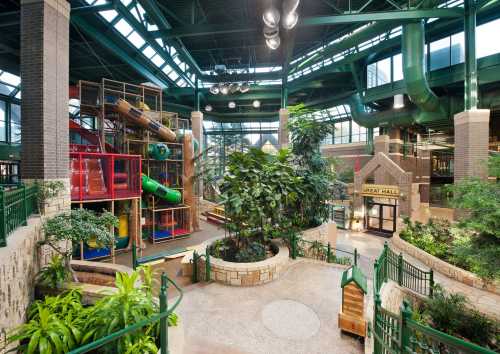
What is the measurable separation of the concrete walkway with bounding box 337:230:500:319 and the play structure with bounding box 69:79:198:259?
8316mm

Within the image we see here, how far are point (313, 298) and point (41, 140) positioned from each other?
24.1 ft

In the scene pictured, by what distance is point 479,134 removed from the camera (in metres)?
8.88

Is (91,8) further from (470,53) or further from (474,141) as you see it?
(474,141)

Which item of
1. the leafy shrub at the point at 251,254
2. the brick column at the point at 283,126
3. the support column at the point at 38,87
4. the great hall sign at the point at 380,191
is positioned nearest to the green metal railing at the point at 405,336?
the leafy shrub at the point at 251,254

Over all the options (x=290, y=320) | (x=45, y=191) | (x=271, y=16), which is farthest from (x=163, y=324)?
(x=271, y=16)

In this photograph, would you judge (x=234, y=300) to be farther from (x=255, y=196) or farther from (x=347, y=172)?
(x=347, y=172)

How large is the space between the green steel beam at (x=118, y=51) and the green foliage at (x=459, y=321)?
1391cm

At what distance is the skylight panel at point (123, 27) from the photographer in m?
9.94

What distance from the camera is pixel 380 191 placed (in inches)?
523

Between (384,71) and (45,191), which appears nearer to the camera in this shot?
(45,191)

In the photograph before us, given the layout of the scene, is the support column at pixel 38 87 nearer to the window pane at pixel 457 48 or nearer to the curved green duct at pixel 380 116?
the curved green duct at pixel 380 116

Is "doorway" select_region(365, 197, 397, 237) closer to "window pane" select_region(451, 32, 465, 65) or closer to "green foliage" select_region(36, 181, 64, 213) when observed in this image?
"window pane" select_region(451, 32, 465, 65)

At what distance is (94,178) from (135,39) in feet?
24.9

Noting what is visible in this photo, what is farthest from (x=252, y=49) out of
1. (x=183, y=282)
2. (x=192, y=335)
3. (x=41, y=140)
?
(x=192, y=335)
